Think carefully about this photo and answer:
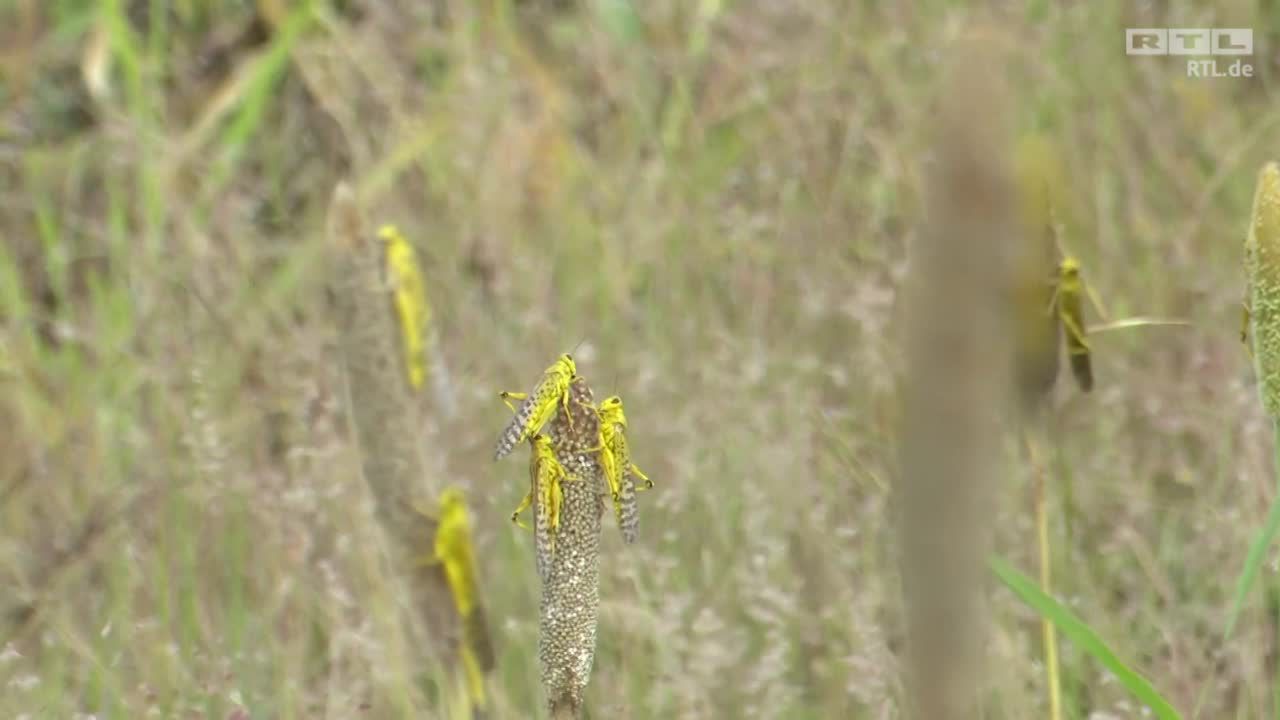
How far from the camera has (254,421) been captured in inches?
73.9

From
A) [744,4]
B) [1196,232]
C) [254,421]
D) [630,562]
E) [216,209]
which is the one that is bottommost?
[630,562]

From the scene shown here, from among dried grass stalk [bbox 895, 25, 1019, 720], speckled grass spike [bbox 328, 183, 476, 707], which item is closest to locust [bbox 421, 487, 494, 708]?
speckled grass spike [bbox 328, 183, 476, 707]

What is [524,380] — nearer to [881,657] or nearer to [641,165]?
[641,165]

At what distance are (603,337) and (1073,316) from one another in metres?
1.34

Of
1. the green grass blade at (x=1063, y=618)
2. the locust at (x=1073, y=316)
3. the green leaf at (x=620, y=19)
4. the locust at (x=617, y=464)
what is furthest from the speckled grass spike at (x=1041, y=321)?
the green leaf at (x=620, y=19)

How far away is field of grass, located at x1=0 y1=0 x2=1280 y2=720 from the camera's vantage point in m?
1.35

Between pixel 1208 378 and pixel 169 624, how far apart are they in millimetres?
1182

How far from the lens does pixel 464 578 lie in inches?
26.0

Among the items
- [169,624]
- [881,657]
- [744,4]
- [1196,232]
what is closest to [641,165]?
[744,4]

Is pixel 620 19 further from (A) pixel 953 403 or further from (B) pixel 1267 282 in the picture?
(A) pixel 953 403

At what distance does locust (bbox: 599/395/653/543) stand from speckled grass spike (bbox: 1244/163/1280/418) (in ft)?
0.83

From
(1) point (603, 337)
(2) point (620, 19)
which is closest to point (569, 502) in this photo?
(1) point (603, 337)

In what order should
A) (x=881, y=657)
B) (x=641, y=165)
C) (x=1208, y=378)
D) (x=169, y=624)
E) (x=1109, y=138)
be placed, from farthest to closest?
(x=641, y=165) → (x=1109, y=138) → (x=1208, y=378) → (x=169, y=624) → (x=881, y=657)

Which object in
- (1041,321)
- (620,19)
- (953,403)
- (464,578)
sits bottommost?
(953,403)
